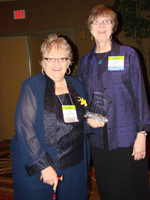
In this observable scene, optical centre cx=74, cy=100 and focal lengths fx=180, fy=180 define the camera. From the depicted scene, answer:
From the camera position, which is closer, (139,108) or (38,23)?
(139,108)

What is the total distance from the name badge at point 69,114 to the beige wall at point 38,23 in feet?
10.9

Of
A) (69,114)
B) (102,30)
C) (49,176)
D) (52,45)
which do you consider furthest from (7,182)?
(102,30)

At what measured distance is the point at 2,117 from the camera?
462 centimetres

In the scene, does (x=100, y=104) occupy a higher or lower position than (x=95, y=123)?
higher

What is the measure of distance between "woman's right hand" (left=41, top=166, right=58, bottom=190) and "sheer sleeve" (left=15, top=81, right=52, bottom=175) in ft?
0.11

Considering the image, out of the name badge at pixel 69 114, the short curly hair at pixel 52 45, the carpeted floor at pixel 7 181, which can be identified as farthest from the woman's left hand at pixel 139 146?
the carpeted floor at pixel 7 181

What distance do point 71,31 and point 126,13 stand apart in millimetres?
1575

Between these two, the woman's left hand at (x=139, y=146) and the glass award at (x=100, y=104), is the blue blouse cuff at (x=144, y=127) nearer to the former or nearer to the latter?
the woman's left hand at (x=139, y=146)

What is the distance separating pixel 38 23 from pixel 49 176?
4.49 m

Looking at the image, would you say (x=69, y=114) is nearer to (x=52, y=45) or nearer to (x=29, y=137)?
(x=29, y=137)

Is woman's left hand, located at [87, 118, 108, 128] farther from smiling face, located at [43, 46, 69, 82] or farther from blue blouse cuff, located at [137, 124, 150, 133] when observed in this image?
smiling face, located at [43, 46, 69, 82]

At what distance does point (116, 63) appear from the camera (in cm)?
149

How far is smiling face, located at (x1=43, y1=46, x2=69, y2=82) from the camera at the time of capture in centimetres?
135

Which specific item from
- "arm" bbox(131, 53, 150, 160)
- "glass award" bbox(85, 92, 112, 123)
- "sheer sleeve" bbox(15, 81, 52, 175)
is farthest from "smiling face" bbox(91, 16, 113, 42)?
"sheer sleeve" bbox(15, 81, 52, 175)
